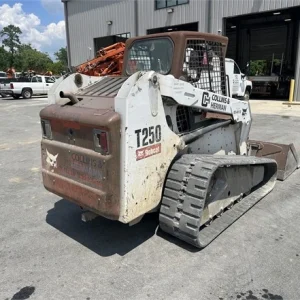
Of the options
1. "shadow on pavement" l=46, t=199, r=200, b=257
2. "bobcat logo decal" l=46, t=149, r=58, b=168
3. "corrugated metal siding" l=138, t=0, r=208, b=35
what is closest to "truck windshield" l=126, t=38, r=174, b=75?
"bobcat logo decal" l=46, t=149, r=58, b=168

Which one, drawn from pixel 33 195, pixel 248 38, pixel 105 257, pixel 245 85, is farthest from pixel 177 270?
pixel 248 38

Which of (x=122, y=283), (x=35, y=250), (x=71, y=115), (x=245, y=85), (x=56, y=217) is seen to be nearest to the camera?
(x=122, y=283)

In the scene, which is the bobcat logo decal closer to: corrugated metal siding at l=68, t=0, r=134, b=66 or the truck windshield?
the truck windshield

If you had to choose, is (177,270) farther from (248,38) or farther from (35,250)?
(248,38)

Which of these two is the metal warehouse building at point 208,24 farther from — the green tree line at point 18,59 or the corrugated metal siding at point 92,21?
the green tree line at point 18,59

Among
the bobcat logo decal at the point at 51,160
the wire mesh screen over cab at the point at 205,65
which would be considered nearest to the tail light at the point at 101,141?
the bobcat logo decal at the point at 51,160

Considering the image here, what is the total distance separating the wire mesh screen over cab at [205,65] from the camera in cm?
356

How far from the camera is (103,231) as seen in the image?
365 centimetres

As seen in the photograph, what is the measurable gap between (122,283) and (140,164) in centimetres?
105

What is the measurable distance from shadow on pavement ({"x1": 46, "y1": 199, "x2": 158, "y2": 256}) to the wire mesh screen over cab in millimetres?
1772

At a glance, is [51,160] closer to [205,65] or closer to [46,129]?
[46,129]

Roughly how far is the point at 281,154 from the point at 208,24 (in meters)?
15.3

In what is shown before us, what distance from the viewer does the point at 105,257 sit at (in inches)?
123

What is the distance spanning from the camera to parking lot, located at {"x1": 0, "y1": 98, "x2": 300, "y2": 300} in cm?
262
